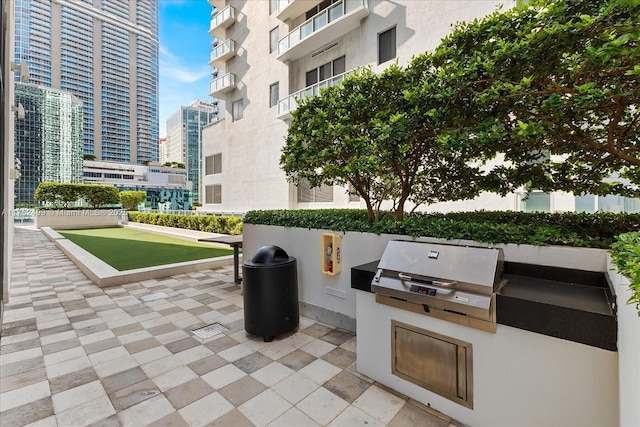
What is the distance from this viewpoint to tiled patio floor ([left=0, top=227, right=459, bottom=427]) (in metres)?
2.36

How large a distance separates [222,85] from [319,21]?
8.41 meters

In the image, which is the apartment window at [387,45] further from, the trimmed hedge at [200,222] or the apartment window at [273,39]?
the trimmed hedge at [200,222]

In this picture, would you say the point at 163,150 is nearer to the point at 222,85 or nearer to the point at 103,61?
the point at 103,61

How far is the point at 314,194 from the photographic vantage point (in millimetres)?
12898

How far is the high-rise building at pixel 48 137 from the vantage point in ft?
140

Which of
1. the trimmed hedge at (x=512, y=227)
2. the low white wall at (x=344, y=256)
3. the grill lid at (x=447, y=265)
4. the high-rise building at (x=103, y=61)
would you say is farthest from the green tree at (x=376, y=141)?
the high-rise building at (x=103, y=61)

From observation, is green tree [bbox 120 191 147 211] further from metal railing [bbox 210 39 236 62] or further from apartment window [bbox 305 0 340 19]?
apartment window [bbox 305 0 340 19]

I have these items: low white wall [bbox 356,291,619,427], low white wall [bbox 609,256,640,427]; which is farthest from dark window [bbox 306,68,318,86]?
low white wall [bbox 609,256,640,427]

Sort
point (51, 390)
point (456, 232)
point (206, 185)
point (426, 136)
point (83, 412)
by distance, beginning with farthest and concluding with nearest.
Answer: point (206, 185) < point (426, 136) < point (456, 232) < point (51, 390) < point (83, 412)

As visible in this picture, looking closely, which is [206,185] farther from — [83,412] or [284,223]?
[83,412]

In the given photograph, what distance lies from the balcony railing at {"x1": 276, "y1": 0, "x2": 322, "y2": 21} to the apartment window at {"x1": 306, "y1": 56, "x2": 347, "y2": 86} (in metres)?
2.81

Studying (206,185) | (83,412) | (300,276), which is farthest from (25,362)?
(206,185)

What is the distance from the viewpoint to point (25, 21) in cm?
6056

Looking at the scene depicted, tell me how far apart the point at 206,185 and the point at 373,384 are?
62.3 ft
